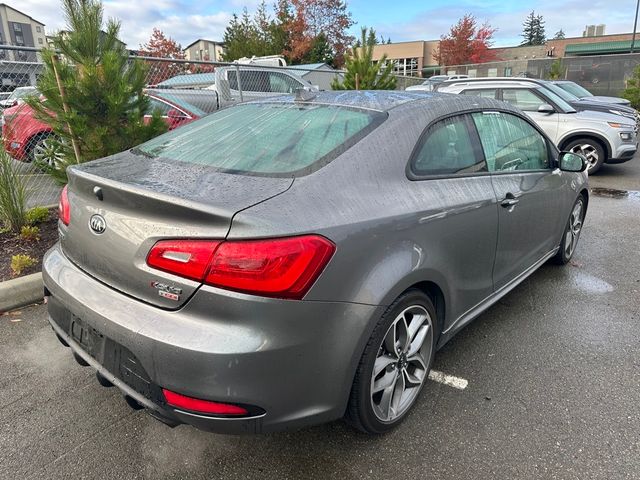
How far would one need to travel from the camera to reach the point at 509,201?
2871mm

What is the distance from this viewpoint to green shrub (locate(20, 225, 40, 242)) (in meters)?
4.50

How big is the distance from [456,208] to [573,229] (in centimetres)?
271

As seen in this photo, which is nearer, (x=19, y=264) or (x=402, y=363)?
(x=402, y=363)

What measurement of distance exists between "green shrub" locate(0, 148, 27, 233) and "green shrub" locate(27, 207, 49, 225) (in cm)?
9

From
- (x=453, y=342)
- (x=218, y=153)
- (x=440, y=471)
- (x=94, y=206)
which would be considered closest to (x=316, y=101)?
(x=218, y=153)

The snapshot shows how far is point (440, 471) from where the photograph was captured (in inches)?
80.7

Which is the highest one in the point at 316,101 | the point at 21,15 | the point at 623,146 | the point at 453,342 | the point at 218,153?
the point at 21,15

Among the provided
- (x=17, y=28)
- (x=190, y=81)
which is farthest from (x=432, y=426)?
(x=17, y=28)

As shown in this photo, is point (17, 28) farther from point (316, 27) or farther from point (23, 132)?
point (23, 132)

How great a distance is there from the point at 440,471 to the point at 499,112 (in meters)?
2.32

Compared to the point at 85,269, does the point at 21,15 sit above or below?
above

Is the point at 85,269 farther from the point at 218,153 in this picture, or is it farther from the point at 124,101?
the point at 124,101

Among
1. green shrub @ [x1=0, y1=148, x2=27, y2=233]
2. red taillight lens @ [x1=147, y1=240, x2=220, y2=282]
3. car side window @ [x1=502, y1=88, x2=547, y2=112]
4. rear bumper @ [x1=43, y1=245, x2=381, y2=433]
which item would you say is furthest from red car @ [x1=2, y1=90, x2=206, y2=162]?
car side window @ [x1=502, y1=88, x2=547, y2=112]

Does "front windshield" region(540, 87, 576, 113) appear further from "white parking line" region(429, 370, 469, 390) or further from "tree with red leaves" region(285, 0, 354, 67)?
"tree with red leaves" region(285, 0, 354, 67)
